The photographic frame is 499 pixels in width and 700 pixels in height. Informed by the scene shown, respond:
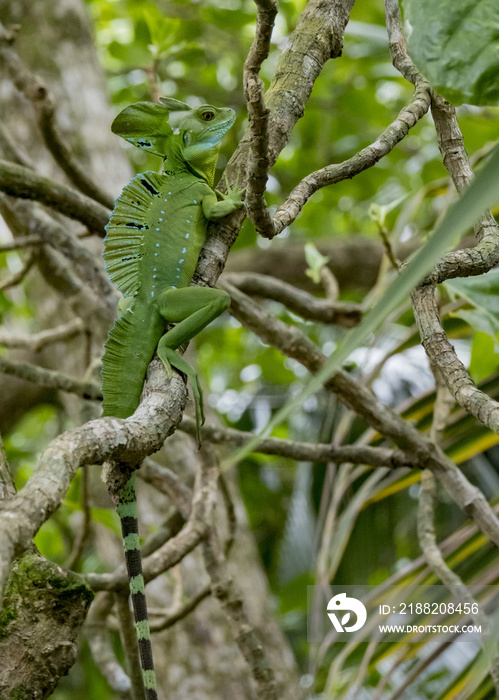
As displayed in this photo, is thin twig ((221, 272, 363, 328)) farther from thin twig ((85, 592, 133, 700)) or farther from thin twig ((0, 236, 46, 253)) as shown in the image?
thin twig ((85, 592, 133, 700))

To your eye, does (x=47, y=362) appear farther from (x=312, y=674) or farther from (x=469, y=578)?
(x=469, y=578)

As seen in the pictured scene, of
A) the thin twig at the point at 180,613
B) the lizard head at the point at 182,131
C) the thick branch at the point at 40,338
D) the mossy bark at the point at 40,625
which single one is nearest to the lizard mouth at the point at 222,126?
the lizard head at the point at 182,131

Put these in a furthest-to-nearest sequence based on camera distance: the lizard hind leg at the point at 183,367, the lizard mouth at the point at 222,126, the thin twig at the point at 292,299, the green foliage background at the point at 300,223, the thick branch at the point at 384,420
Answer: the green foliage background at the point at 300,223 → the thin twig at the point at 292,299 → the lizard mouth at the point at 222,126 → the thick branch at the point at 384,420 → the lizard hind leg at the point at 183,367

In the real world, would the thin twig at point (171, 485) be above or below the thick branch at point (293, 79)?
below

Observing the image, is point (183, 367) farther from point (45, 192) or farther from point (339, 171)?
point (45, 192)

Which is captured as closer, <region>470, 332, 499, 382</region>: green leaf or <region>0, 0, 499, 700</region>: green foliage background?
<region>470, 332, 499, 382</region>: green leaf

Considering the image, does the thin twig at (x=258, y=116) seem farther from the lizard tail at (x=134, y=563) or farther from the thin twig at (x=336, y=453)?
the thin twig at (x=336, y=453)

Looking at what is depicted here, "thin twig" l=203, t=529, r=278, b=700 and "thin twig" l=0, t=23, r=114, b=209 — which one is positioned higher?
"thin twig" l=0, t=23, r=114, b=209

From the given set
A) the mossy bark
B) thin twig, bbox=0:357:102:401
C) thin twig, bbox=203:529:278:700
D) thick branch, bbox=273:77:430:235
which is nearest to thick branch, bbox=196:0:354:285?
thick branch, bbox=273:77:430:235

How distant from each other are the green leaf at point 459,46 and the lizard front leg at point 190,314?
2.35 feet

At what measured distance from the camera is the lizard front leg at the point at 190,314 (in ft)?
4.96

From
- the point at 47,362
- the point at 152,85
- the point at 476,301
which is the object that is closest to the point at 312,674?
the point at 476,301

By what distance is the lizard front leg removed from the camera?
4.96ft

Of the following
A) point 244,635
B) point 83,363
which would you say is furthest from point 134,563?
point 83,363
